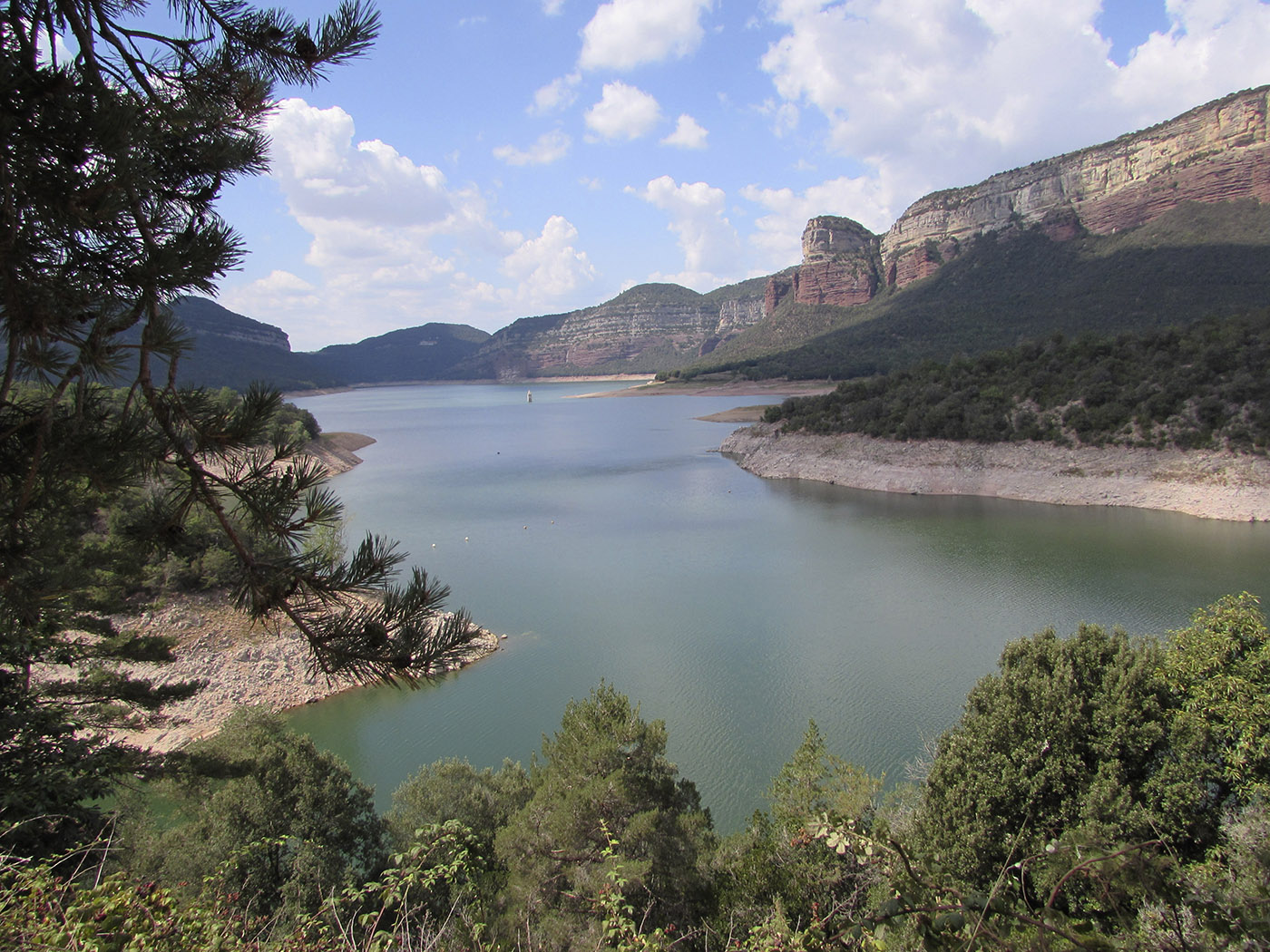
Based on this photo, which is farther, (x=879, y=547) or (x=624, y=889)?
(x=879, y=547)

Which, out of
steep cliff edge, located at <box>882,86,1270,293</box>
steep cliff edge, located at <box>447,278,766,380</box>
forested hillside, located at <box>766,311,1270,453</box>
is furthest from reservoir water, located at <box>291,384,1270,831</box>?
steep cliff edge, located at <box>447,278,766,380</box>

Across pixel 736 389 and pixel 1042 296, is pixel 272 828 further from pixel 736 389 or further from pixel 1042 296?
pixel 736 389

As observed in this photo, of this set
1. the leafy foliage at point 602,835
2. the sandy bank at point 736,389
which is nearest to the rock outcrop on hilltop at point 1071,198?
the sandy bank at point 736,389

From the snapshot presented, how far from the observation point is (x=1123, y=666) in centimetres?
601

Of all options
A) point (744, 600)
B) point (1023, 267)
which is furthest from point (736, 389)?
point (744, 600)

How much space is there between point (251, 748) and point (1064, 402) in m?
26.5

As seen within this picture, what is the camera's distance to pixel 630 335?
440ft

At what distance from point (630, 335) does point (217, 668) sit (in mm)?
127120

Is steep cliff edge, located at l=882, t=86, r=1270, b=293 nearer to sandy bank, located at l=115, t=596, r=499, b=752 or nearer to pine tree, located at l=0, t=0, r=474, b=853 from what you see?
sandy bank, located at l=115, t=596, r=499, b=752

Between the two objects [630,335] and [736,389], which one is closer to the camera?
[736,389]

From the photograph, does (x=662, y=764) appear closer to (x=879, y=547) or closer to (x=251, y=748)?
(x=251, y=748)

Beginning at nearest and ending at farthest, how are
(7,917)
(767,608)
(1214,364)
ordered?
(7,917), (767,608), (1214,364)

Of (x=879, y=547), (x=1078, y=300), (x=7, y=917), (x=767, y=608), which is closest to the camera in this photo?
(x=7, y=917)

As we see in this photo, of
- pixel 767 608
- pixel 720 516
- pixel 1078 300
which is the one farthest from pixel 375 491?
pixel 1078 300
